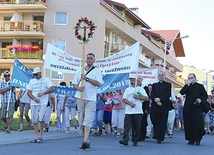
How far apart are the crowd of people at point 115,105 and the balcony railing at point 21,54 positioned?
24638mm

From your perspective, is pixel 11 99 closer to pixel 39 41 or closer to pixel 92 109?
pixel 92 109

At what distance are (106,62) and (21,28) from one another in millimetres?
28401

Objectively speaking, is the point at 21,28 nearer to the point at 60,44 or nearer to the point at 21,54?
the point at 21,54

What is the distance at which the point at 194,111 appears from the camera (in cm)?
1291

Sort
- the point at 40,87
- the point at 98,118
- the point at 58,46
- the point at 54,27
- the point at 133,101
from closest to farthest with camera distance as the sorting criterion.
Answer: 1. the point at 40,87
2. the point at 133,101
3. the point at 98,118
4. the point at 58,46
5. the point at 54,27

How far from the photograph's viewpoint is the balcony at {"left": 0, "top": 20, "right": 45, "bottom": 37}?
1610 inches

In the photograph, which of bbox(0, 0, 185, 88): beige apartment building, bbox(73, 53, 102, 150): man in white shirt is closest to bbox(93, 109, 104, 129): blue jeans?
bbox(73, 53, 102, 150): man in white shirt

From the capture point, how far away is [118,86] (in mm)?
15352

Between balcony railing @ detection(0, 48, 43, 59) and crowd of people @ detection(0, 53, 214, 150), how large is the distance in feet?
80.8

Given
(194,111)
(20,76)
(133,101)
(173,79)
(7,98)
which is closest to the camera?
(133,101)

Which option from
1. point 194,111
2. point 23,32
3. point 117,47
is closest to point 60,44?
point 23,32

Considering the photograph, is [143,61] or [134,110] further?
[143,61]

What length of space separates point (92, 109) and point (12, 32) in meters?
33.3

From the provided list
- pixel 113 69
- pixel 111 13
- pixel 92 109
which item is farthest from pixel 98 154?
pixel 111 13
